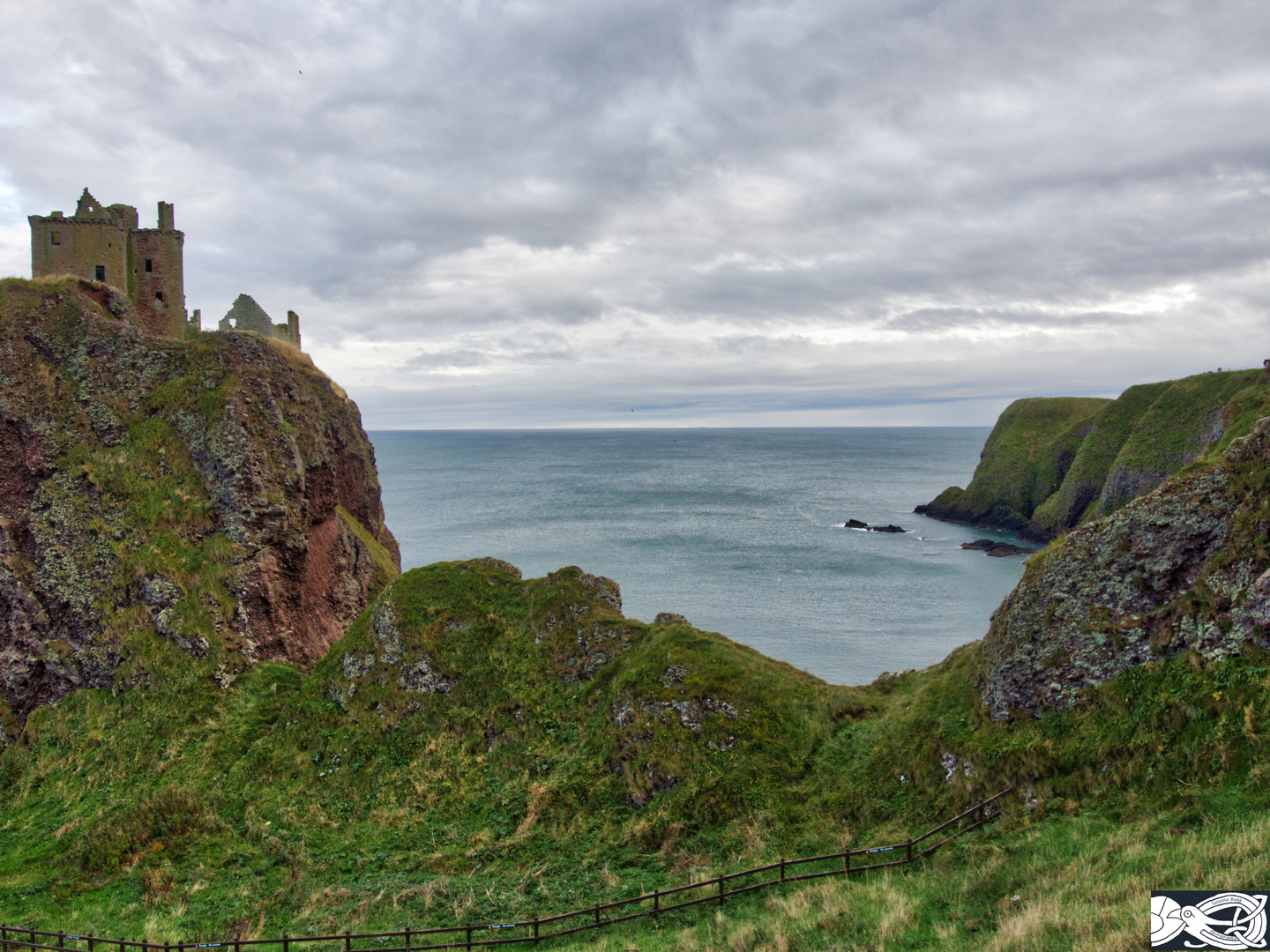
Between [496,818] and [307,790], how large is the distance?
7.45 metres

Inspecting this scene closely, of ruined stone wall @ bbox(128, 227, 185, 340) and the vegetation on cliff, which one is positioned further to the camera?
ruined stone wall @ bbox(128, 227, 185, 340)

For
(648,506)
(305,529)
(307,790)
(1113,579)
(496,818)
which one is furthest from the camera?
(648,506)

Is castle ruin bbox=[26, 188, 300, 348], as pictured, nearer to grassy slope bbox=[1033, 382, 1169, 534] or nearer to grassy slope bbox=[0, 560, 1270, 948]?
grassy slope bbox=[0, 560, 1270, 948]

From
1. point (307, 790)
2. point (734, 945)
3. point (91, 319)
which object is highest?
point (91, 319)

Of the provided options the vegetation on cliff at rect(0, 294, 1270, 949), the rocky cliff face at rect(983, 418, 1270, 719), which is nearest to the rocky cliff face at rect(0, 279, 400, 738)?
the vegetation on cliff at rect(0, 294, 1270, 949)

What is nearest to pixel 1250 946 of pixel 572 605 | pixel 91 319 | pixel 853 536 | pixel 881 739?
pixel 881 739

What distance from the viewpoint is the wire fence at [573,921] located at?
54.0 ft

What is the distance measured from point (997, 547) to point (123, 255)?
95.8 meters

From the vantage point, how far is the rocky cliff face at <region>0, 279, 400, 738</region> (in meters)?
31.8

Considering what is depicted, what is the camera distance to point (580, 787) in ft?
78.6

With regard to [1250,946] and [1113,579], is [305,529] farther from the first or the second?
[1250,946]

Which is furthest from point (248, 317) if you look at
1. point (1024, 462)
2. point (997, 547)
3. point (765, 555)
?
point (1024, 462)

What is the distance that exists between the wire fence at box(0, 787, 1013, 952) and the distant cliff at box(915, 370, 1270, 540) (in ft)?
142

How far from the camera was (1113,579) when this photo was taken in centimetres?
2162
